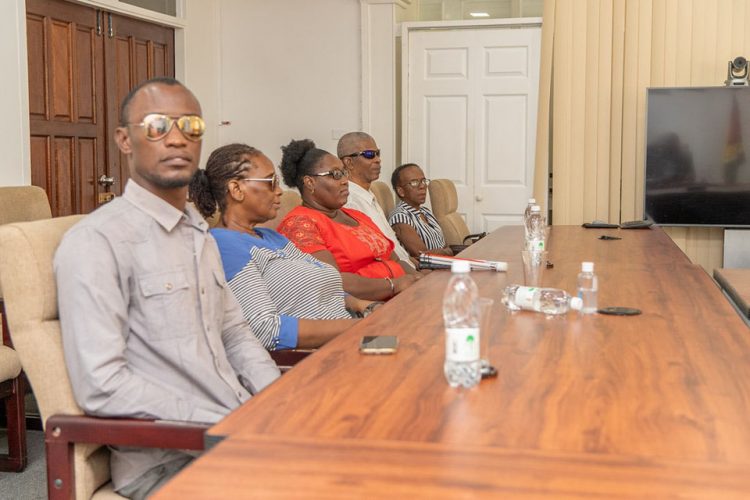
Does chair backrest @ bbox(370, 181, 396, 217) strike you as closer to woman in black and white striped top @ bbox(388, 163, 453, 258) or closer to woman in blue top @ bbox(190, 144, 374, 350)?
woman in black and white striped top @ bbox(388, 163, 453, 258)

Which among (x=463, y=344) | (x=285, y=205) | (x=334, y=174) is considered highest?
(x=334, y=174)

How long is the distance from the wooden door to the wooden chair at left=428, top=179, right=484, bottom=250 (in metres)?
2.06

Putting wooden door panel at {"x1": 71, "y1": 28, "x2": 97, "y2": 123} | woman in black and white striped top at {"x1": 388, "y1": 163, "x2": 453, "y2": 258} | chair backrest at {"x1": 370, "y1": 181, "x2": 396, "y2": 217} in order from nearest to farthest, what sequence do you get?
woman in black and white striped top at {"x1": 388, "y1": 163, "x2": 453, "y2": 258}, chair backrest at {"x1": 370, "y1": 181, "x2": 396, "y2": 217}, wooden door panel at {"x1": 71, "y1": 28, "x2": 97, "y2": 123}

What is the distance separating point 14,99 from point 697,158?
443cm

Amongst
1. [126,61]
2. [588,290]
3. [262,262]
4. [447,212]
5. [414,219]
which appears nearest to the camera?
[588,290]

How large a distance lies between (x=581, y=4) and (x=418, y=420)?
19.7 ft

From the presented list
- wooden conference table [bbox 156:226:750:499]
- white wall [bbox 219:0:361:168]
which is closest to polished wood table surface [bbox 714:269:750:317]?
wooden conference table [bbox 156:226:750:499]

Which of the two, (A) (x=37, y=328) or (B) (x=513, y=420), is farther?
(A) (x=37, y=328)

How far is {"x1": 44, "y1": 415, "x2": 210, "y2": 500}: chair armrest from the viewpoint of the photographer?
171 cm

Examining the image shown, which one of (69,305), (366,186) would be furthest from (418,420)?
(366,186)

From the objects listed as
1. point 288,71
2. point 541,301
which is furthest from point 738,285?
point 288,71

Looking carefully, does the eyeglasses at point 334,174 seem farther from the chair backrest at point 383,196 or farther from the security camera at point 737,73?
the security camera at point 737,73

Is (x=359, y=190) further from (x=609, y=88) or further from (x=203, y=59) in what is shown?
(x=203, y=59)

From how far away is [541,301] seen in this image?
2359 millimetres
